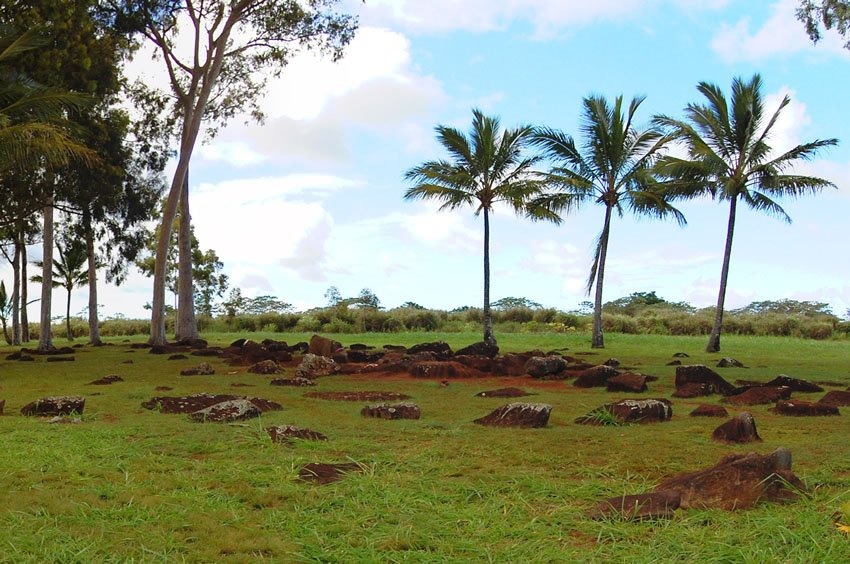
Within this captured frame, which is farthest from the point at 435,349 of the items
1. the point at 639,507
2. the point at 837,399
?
the point at 639,507

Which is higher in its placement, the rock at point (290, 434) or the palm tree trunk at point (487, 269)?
→ the palm tree trunk at point (487, 269)

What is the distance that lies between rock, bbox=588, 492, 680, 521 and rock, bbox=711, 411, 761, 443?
8.54 feet

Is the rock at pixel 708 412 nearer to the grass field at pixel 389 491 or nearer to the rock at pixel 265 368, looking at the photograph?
the grass field at pixel 389 491

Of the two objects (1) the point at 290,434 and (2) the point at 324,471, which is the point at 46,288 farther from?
(2) the point at 324,471

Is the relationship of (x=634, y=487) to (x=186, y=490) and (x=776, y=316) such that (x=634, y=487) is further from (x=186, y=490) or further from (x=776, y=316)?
(x=776, y=316)

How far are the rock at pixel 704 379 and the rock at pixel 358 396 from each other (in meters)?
4.71

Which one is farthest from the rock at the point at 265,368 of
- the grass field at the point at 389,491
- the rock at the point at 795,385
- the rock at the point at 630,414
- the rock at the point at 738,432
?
the rock at the point at 738,432

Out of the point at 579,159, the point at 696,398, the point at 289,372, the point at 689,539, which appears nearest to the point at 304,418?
the point at 689,539

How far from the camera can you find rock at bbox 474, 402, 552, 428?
7953mm

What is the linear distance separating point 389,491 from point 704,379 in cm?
848

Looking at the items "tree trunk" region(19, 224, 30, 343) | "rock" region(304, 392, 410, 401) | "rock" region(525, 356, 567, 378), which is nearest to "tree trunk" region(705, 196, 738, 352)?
"rock" region(525, 356, 567, 378)

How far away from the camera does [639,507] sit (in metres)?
4.67

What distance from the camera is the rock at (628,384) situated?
1227 cm

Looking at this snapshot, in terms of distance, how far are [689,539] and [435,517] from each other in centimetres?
149
